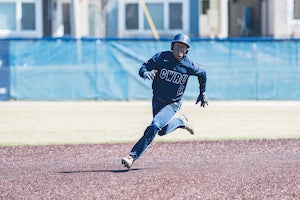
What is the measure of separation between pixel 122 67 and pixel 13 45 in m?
3.16

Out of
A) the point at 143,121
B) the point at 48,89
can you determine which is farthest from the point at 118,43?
the point at 143,121

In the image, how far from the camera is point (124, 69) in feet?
75.6

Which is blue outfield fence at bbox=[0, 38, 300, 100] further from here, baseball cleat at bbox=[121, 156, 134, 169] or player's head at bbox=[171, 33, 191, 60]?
baseball cleat at bbox=[121, 156, 134, 169]

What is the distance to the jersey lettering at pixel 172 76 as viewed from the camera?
10.6 metres

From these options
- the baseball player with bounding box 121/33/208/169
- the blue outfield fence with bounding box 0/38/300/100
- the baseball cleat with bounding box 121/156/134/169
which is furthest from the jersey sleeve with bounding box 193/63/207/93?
the blue outfield fence with bounding box 0/38/300/100

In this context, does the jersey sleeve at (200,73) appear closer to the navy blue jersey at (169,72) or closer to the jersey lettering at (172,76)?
the navy blue jersey at (169,72)

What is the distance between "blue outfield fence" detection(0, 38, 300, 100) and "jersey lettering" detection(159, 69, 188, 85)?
1217cm

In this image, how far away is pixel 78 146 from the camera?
1352 cm

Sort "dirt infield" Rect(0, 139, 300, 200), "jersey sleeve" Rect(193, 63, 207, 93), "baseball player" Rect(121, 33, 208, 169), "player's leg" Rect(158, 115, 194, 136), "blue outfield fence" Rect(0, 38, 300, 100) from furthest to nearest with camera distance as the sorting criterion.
A: "blue outfield fence" Rect(0, 38, 300, 100), "player's leg" Rect(158, 115, 194, 136), "jersey sleeve" Rect(193, 63, 207, 93), "baseball player" Rect(121, 33, 208, 169), "dirt infield" Rect(0, 139, 300, 200)

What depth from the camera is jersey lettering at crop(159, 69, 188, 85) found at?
10602mm

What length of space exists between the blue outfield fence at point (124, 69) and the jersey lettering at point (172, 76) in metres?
12.2

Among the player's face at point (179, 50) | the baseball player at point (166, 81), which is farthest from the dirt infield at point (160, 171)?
the player's face at point (179, 50)

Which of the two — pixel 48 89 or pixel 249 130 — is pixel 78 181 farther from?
pixel 48 89

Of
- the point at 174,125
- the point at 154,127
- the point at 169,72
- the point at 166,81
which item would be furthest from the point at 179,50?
the point at 174,125
